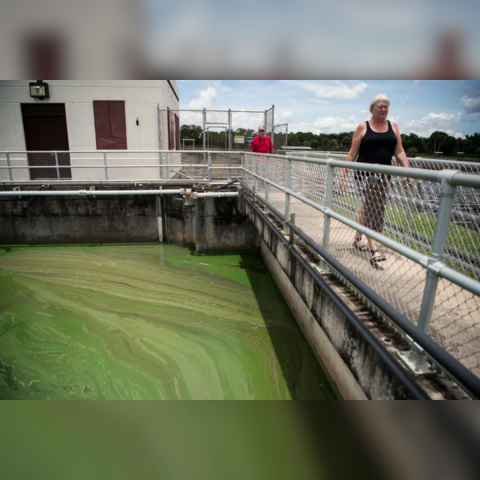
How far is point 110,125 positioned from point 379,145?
8.11m

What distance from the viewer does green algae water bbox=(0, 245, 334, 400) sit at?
11.5 ft

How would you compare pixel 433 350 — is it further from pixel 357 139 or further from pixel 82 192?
pixel 82 192

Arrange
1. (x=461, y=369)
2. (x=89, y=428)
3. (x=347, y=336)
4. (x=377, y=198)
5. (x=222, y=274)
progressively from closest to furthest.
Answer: (x=461, y=369)
(x=347, y=336)
(x=377, y=198)
(x=89, y=428)
(x=222, y=274)

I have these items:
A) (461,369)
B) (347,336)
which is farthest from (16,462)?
(461,369)

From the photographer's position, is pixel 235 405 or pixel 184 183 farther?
pixel 184 183

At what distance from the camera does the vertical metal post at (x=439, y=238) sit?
4.45 feet

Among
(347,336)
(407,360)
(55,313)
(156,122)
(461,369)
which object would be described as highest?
(156,122)

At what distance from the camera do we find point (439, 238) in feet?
4.62

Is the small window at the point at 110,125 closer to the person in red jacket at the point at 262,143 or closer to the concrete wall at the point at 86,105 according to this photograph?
the concrete wall at the point at 86,105

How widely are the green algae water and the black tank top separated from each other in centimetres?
211

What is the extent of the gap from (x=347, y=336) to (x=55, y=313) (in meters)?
4.36

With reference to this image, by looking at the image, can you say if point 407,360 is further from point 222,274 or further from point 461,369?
point 222,274

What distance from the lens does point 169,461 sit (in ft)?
7.65

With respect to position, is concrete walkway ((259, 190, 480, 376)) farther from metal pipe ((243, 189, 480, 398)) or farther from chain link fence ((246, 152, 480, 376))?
metal pipe ((243, 189, 480, 398))
